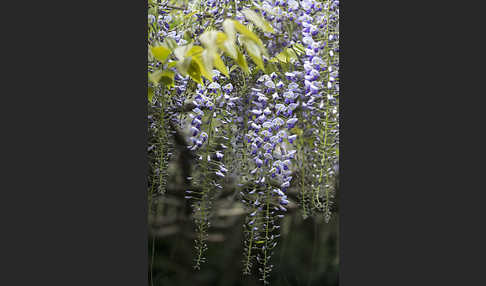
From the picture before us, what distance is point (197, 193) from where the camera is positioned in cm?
270

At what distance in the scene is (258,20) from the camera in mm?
2471

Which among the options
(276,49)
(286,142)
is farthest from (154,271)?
(276,49)

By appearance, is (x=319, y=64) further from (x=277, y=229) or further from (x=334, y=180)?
(x=277, y=229)

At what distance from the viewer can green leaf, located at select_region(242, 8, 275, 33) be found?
2.46 m

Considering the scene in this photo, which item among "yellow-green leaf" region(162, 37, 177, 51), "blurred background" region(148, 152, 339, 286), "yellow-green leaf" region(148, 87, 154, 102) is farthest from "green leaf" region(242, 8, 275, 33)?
"blurred background" region(148, 152, 339, 286)

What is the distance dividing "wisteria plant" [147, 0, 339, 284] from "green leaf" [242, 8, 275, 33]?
0.18 meters

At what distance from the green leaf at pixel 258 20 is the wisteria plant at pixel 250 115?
0.61 ft

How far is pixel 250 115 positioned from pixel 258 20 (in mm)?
545

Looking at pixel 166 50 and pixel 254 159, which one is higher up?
pixel 166 50

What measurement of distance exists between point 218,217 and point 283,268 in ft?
1.59

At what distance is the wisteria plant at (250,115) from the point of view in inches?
106

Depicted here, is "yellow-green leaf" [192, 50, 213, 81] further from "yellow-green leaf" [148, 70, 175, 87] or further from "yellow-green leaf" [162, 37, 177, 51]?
"yellow-green leaf" [162, 37, 177, 51]

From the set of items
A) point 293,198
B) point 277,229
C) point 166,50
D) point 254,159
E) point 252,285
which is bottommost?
point 252,285

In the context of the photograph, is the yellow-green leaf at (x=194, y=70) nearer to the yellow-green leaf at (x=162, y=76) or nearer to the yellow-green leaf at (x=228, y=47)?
the yellow-green leaf at (x=162, y=76)
